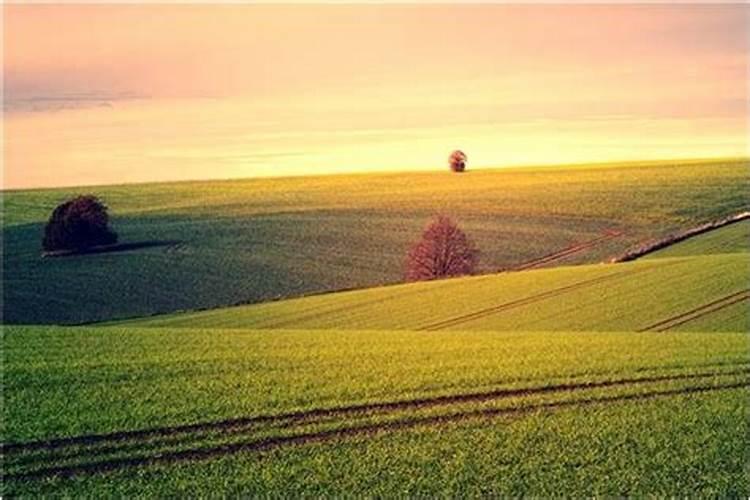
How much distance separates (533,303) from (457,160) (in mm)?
62016

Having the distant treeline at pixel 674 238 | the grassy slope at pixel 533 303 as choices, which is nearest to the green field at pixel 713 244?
the distant treeline at pixel 674 238

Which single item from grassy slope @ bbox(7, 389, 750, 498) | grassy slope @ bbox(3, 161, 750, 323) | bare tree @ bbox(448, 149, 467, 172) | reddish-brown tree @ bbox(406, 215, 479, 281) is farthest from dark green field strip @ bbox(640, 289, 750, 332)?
bare tree @ bbox(448, 149, 467, 172)

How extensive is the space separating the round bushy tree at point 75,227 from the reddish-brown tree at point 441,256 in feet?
66.2

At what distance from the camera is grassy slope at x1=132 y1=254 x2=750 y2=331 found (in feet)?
99.8

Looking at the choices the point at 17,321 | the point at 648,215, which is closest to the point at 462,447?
the point at 17,321

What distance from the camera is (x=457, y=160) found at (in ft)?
309

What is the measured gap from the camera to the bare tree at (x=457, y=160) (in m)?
94.2

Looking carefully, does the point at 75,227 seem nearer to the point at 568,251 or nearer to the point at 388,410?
the point at 568,251

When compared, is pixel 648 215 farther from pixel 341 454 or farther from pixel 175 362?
pixel 341 454

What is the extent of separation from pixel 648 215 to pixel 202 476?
5152 cm

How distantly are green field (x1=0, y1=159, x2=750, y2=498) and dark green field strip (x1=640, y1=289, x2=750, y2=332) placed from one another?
0.09 metres

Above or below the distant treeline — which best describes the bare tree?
above

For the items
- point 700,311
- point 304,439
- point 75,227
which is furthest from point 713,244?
point 304,439

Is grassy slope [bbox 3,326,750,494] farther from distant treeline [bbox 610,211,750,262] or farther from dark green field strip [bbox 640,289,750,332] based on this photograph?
distant treeline [bbox 610,211,750,262]
